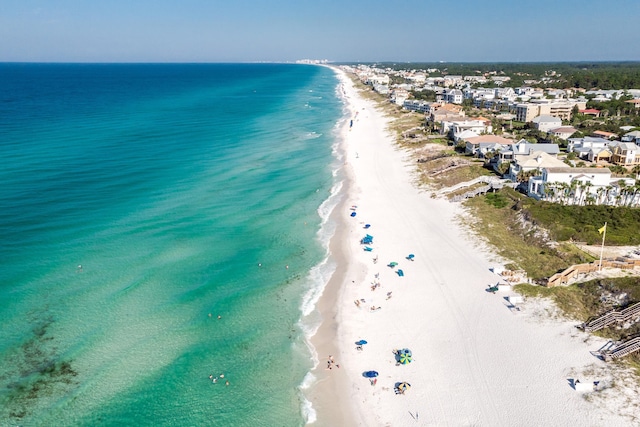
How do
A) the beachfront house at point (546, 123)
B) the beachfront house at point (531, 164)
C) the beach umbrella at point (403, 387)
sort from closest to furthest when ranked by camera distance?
the beach umbrella at point (403, 387) → the beachfront house at point (531, 164) → the beachfront house at point (546, 123)

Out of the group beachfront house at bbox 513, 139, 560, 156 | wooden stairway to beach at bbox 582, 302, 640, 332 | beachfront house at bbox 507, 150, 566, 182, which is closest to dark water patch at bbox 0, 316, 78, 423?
wooden stairway to beach at bbox 582, 302, 640, 332

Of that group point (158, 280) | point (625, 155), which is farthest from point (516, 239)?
point (158, 280)

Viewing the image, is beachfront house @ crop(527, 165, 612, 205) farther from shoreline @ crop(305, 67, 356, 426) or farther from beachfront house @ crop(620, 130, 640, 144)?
beachfront house @ crop(620, 130, 640, 144)

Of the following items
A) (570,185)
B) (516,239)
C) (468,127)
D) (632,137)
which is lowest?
(516,239)

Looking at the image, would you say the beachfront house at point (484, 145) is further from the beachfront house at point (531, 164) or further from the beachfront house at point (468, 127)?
the beachfront house at point (468, 127)

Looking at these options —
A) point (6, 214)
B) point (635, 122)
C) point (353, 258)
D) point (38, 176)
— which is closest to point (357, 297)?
point (353, 258)

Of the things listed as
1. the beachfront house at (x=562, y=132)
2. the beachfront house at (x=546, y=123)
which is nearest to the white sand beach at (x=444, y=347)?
the beachfront house at (x=562, y=132)

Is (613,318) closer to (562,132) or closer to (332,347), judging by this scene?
(332,347)
